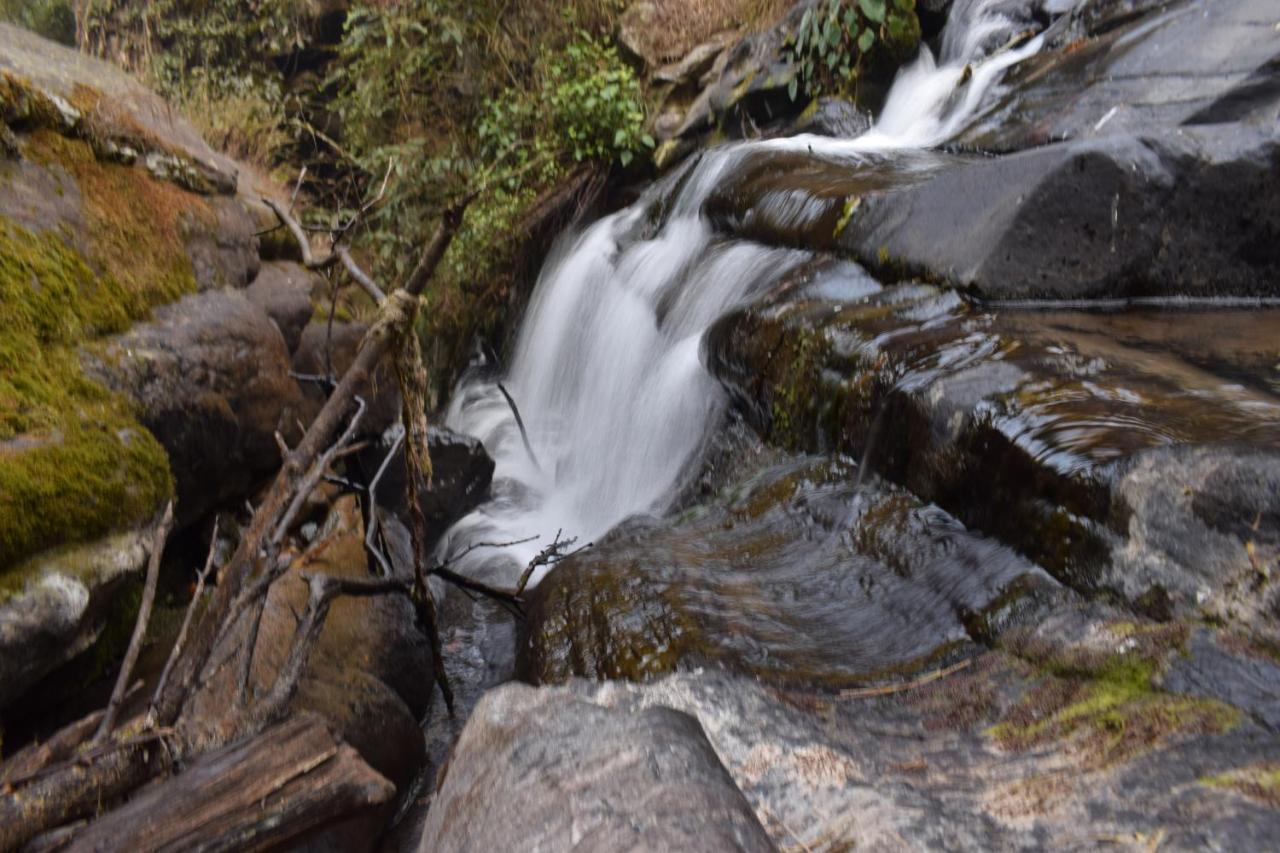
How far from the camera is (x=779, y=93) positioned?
8531mm

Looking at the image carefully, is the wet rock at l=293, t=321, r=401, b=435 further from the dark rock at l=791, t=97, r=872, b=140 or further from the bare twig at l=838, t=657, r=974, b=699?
the dark rock at l=791, t=97, r=872, b=140

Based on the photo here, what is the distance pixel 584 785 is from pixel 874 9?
8271 millimetres

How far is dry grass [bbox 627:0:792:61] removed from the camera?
10234mm

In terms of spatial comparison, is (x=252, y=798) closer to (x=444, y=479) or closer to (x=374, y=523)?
(x=374, y=523)

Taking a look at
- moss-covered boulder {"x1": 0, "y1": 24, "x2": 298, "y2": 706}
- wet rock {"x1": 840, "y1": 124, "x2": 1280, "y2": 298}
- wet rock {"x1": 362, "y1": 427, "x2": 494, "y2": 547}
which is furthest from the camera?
wet rock {"x1": 362, "y1": 427, "x2": 494, "y2": 547}

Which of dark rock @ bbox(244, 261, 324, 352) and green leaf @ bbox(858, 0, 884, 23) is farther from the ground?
green leaf @ bbox(858, 0, 884, 23)

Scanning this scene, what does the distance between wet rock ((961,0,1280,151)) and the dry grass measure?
4611mm

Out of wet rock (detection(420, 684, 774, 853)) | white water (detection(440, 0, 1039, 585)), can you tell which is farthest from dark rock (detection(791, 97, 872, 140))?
wet rock (detection(420, 684, 774, 853))

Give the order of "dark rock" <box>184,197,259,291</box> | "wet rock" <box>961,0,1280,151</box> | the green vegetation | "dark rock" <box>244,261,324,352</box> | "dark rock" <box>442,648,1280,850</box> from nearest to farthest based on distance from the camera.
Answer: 1. "dark rock" <box>442,648,1280,850</box>
2. "dark rock" <box>184,197,259,291</box>
3. "dark rock" <box>244,261,324,352</box>
4. "wet rock" <box>961,0,1280,151</box>
5. the green vegetation

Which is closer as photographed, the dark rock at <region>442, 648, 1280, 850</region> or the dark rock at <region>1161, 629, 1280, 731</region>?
the dark rock at <region>442, 648, 1280, 850</region>

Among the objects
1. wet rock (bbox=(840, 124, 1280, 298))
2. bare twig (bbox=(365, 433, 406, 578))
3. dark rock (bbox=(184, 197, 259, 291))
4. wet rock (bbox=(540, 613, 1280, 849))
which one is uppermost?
wet rock (bbox=(840, 124, 1280, 298))

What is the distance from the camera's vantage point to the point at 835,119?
25.4ft

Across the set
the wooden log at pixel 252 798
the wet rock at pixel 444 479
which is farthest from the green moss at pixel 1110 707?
the wet rock at pixel 444 479

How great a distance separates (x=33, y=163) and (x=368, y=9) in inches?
299
